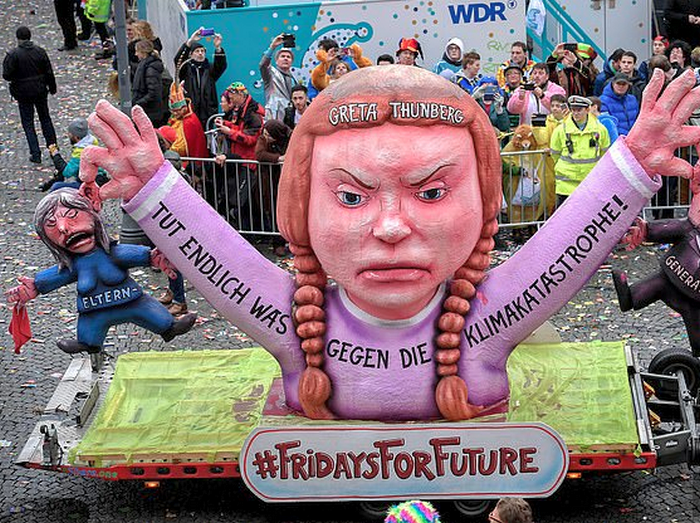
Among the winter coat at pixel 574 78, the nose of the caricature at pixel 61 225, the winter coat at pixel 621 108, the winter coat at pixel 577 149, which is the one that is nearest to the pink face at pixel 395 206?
the nose of the caricature at pixel 61 225

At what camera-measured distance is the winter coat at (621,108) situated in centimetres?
1363

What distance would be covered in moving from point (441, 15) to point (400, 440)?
859cm

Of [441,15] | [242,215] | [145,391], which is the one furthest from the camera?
[441,15]

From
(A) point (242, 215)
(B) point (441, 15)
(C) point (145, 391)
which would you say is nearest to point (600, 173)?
(C) point (145, 391)

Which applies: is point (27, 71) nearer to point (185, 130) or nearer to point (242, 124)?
point (185, 130)

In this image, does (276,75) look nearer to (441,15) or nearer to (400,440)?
(441,15)

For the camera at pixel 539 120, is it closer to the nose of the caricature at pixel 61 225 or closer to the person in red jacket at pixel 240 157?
the person in red jacket at pixel 240 157

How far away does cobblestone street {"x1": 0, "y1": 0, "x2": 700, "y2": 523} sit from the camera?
863cm

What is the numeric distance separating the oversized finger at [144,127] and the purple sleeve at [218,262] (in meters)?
0.18

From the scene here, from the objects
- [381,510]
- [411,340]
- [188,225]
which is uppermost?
[188,225]

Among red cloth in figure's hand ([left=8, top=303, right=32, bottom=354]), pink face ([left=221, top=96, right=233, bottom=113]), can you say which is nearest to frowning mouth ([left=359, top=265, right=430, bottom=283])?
red cloth in figure's hand ([left=8, top=303, right=32, bottom=354])

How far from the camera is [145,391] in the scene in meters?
9.40

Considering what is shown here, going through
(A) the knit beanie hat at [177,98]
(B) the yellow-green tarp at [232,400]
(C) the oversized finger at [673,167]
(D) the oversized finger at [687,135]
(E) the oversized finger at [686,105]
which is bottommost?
(B) the yellow-green tarp at [232,400]

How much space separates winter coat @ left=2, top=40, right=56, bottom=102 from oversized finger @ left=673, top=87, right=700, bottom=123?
10224mm
